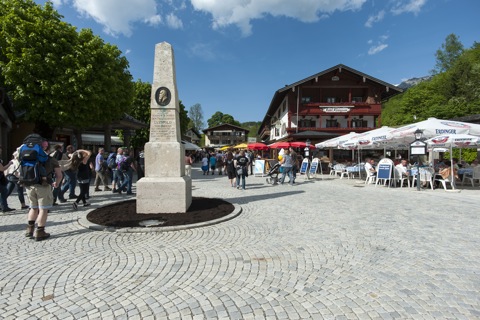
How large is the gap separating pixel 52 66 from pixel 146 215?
11022 millimetres

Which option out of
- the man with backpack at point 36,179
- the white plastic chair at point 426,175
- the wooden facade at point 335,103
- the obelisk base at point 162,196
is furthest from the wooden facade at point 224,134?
the man with backpack at point 36,179

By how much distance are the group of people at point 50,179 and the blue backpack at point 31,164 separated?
20 millimetres

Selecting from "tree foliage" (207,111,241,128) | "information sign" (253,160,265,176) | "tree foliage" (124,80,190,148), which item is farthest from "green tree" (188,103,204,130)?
"information sign" (253,160,265,176)

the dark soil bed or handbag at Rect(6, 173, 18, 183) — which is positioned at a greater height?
handbag at Rect(6, 173, 18, 183)

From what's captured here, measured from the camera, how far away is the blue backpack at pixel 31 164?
4.49 meters

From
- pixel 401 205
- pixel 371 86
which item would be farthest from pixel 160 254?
pixel 371 86

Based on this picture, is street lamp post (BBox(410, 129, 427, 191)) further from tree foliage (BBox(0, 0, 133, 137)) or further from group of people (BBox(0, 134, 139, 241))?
tree foliage (BBox(0, 0, 133, 137))

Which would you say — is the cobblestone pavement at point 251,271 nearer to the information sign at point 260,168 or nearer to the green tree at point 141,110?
the information sign at point 260,168

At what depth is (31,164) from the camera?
4.55m

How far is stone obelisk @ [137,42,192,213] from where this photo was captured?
6.38 metres

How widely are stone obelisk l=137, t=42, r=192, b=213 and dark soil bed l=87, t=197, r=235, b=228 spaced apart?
11.5 inches

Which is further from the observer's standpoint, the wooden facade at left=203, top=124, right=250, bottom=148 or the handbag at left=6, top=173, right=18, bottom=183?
the wooden facade at left=203, top=124, right=250, bottom=148

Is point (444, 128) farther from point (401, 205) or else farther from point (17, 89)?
point (17, 89)

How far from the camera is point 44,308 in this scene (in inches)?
103
